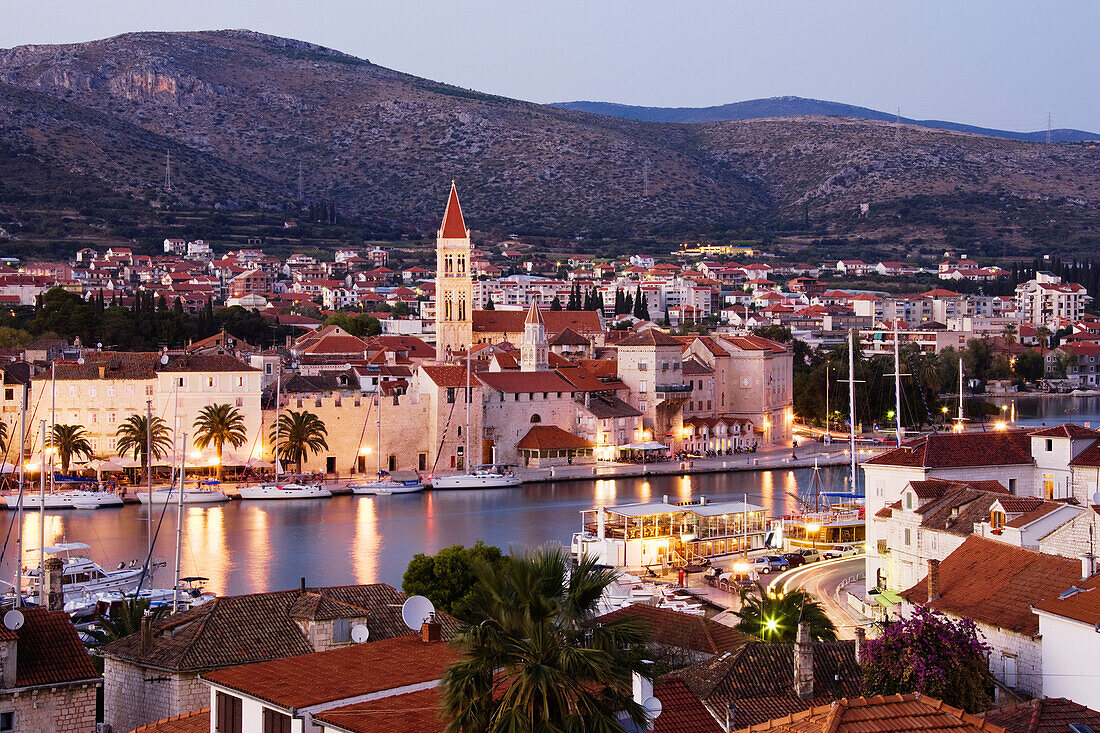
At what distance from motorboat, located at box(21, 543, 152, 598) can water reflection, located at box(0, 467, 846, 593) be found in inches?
24.7

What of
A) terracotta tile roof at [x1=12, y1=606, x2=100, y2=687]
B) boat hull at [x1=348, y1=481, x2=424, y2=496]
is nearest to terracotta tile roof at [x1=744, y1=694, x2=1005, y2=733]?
terracotta tile roof at [x1=12, y1=606, x2=100, y2=687]

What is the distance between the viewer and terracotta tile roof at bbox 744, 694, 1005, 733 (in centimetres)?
870

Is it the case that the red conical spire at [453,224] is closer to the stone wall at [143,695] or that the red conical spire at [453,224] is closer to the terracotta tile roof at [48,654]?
the stone wall at [143,695]

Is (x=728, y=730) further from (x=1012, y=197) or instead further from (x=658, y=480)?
(x=1012, y=197)

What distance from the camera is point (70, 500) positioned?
39094 millimetres

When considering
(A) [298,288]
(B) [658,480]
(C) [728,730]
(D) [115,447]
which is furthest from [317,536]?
(A) [298,288]

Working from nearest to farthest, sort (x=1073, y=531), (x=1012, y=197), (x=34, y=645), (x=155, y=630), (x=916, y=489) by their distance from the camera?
(x=34, y=645), (x=155, y=630), (x=1073, y=531), (x=916, y=489), (x=1012, y=197)

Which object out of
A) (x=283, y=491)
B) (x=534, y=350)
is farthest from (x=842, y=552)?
(x=534, y=350)

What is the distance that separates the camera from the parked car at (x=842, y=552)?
97.5ft

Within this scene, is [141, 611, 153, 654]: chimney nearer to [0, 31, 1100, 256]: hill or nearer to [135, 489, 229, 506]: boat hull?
[135, 489, 229, 506]: boat hull

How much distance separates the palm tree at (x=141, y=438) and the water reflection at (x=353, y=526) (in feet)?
9.28

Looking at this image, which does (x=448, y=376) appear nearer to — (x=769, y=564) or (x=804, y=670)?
(x=769, y=564)

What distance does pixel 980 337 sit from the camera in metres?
95.5

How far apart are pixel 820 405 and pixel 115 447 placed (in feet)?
95.4
